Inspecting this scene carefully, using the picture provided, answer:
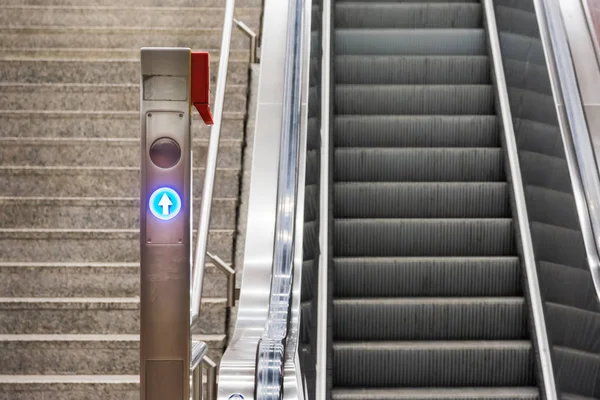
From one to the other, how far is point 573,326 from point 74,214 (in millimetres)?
2765

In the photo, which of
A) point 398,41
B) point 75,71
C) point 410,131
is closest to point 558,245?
point 410,131

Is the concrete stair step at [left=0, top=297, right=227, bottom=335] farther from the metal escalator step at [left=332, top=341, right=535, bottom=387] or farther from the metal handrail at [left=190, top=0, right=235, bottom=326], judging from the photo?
the metal handrail at [left=190, top=0, right=235, bottom=326]

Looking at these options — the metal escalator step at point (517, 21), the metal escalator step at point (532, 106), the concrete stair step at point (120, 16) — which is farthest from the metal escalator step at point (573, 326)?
the concrete stair step at point (120, 16)

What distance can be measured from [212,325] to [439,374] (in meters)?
1.14

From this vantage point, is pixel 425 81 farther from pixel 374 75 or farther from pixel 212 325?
pixel 212 325

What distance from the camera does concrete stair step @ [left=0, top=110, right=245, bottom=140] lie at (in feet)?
17.7

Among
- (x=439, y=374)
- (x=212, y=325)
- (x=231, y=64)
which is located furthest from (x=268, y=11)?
(x=439, y=374)

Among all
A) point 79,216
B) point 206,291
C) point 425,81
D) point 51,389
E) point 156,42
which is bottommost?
point 51,389

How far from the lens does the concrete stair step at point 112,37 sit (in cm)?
610

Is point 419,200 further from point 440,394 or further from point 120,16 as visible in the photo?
point 120,16

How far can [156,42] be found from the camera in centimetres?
618

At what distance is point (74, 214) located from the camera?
4906 mm

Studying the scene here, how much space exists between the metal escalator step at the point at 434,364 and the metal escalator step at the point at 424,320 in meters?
0.16

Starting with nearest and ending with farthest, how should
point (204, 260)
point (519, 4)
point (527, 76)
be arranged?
point (204, 260), point (527, 76), point (519, 4)
